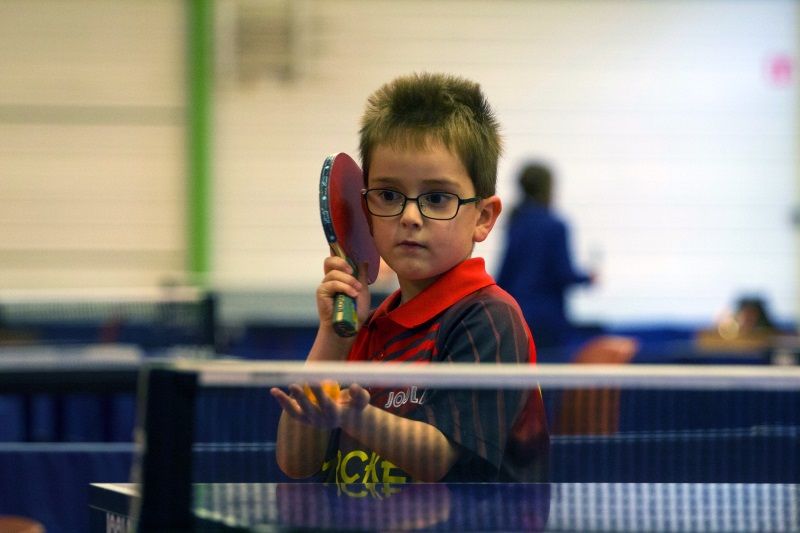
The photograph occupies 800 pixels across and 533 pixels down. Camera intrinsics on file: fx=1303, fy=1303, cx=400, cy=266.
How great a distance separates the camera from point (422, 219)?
1739 mm

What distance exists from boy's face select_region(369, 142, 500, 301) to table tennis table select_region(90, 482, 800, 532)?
14.0 inches

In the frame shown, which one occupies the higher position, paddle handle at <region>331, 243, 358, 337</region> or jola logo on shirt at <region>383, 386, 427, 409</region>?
paddle handle at <region>331, 243, 358, 337</region>

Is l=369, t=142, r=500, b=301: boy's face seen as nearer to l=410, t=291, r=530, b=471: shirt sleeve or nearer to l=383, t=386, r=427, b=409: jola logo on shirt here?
l=410, t=291, r=530, b=471: shirt sleeve

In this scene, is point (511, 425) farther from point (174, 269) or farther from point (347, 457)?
point (174, 269)

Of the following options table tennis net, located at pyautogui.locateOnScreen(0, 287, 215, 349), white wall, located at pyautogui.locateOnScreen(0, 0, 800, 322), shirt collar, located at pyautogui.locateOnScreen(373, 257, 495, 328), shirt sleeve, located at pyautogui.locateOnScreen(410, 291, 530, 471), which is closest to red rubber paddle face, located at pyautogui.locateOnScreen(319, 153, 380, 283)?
shirt collar, located at pyautogui.locateOnScreen(373, 257, 495, 328)

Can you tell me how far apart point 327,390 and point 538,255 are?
15.2ft

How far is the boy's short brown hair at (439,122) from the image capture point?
1750 mm

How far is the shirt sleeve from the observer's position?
1.55 meters

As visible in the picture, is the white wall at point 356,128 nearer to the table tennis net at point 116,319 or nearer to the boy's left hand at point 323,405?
the table tennis net at point 116,319

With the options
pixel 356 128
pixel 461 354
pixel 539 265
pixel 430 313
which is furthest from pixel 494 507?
pixel 356 128

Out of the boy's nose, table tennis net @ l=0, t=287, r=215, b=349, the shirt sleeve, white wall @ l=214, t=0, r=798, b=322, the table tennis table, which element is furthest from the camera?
white wall @ l=214, t=0, r=798, b=322

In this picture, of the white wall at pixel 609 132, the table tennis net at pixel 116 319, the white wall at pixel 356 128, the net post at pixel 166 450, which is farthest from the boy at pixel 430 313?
the white wall at pixel 609 132

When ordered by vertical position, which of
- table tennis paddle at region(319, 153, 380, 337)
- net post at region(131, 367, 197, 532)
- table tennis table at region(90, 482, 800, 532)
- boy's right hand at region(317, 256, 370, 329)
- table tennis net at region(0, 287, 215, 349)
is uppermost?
table tennis paddle at region(319, 153, 380, 337)

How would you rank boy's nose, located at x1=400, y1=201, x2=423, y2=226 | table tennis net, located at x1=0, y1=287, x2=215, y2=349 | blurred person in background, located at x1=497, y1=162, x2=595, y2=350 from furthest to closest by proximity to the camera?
blurred person in background, located at x1=497, y1=162, x2=595, y2=350 → table tennis net, located at x1=0, y1=287, x2=215, y2=349 → boy's nose, located at x1=400, y1=201, x2=423, y2=226
